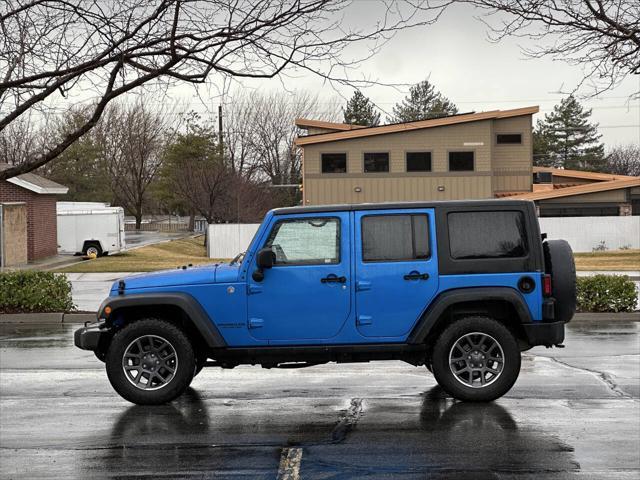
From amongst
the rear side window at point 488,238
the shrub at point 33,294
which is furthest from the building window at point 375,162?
the rear side window at point 488,238

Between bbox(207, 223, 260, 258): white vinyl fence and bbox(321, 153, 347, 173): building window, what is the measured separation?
16.0ft

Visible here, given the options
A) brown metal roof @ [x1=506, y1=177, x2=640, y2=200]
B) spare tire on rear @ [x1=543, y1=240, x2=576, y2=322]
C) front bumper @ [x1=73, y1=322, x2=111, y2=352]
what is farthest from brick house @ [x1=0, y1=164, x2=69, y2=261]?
spare tire on rear @ [x1=543, y1=240, x2=576, y2=322]

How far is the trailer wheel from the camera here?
42500 mm

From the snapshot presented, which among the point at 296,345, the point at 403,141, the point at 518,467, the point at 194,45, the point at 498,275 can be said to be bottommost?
the point at 518,467

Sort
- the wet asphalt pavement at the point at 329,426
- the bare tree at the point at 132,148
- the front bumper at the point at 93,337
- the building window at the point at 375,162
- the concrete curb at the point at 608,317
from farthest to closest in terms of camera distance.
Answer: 1. the bare tree at the point at 132,148
2. the building window at the point at 375,162
3. the concrete curb at the point at 608,317
4. the front bumper at the point at 93,337
5. the wet asphalt pavement at the point at 329,426

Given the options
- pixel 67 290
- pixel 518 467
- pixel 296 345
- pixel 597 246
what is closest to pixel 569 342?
pixel 296 345

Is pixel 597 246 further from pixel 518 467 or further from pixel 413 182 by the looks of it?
pixel 518 467

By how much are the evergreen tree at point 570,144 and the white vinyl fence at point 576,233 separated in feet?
123

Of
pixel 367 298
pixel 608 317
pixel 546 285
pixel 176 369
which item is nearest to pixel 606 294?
pixel 608 317

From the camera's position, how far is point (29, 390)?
1011 cm

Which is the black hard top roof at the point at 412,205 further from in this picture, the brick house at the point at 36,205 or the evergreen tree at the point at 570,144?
the evergreen tree at the point at 570,144

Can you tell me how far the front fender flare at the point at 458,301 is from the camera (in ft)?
29.0

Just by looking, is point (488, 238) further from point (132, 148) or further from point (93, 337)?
point (132, 148)

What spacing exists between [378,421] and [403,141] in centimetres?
3795
